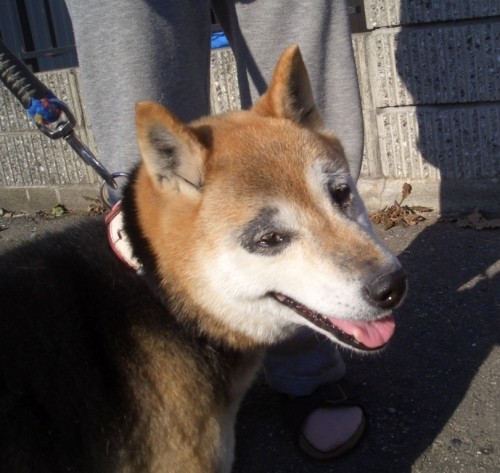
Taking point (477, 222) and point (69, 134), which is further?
point (477, 222)

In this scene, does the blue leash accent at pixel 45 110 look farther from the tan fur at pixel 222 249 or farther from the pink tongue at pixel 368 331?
the pink tongue at pixel 368 331

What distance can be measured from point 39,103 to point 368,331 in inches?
53.5

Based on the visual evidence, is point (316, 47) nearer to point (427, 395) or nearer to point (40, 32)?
point (427, 395)

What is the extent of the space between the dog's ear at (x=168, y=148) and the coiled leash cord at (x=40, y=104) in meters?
0.29

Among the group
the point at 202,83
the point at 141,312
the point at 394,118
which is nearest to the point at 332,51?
the point at 202,83

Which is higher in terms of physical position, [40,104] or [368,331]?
[40,104]

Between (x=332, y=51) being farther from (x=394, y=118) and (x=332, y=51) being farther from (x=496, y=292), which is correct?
(x=394, y=118)

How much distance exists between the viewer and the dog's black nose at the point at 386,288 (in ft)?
5.68

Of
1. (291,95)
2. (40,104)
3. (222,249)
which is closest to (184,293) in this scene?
(222,249)

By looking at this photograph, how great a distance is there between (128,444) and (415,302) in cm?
196

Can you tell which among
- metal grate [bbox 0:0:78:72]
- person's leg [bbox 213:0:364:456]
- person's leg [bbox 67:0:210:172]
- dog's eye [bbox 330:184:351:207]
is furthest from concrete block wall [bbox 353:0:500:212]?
metal grate [bbox 0:0:78:72]

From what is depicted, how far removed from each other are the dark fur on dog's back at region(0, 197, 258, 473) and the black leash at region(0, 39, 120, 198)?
1.00 ft

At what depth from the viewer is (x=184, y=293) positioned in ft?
6.34

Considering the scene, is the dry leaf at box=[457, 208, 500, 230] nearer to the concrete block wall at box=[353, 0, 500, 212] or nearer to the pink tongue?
the concrete block wall at box=[353, 0, 500, 212]
